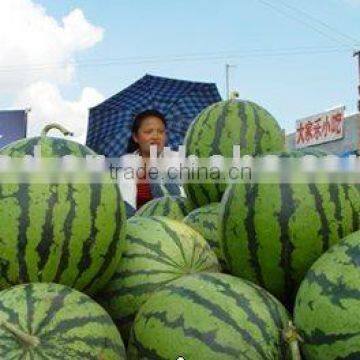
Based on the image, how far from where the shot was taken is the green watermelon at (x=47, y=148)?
1.94m

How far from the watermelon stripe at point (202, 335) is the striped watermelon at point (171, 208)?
4.23ft

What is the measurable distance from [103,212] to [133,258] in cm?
22

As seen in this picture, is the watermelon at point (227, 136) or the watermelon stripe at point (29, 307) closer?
the watermelon stripe at point (29, 307)

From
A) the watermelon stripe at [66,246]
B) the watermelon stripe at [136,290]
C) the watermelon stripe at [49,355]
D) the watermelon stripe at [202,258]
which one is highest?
the watermelon stripe at [66,246]

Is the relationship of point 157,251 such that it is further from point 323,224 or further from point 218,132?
point 218,132

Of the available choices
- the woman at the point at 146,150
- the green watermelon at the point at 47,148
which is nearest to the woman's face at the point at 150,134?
the woman at the point at 146,150

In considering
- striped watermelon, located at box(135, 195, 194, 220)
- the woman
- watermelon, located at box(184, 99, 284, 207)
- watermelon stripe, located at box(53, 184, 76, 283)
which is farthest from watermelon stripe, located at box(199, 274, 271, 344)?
the woman

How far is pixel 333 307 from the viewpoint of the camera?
4.90 feet

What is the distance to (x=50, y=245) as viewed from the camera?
69.7 inches

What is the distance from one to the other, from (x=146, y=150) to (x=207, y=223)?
2.98 metres

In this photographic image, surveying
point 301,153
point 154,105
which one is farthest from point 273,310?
point 154,105

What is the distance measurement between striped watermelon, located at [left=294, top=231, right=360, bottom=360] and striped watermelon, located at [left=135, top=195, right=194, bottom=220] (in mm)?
1306

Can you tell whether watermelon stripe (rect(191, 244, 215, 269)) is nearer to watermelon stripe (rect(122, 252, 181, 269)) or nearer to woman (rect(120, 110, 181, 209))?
watermelon stripe (rect(122, 252, 181, 269))

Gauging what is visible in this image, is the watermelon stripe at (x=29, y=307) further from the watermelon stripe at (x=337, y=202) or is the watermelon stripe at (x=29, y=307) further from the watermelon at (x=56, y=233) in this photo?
the watermelon stripe at (x=337, y=202)
